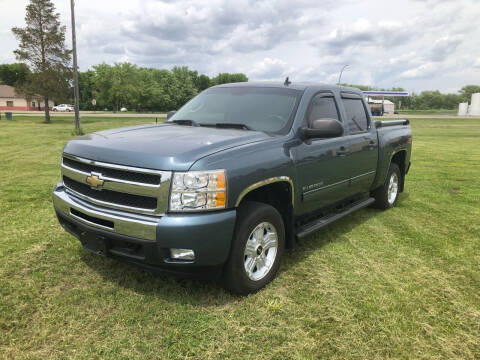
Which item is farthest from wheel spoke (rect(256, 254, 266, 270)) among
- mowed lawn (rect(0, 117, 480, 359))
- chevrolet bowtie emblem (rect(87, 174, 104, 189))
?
chevrolet bowtie emblem (rect(87, 174, 104, 189))

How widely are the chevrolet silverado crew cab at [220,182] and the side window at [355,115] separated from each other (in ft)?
0.17

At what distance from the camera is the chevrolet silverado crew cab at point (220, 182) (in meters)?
2.91

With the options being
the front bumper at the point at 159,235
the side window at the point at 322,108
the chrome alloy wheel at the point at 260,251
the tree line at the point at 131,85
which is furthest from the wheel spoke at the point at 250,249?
the tree line at the point at 131,85

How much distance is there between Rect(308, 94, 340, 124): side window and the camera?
14.0ft

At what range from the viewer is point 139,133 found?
12.5ft

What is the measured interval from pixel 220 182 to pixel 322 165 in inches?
64.2

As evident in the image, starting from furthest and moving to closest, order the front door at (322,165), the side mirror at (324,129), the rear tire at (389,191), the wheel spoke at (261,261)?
the rear tire at (389,191) < the front door at (322,165) < the side mirror at (324,129) < the wheel spoke at (261,261)

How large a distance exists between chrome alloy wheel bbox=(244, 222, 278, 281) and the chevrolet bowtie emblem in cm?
132

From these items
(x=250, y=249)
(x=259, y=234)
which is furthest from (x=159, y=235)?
(x=259, y=234)

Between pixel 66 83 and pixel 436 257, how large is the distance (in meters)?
37.1

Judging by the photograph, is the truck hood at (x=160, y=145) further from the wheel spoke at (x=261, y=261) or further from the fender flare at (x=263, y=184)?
the wheel spoke at (x=261, y=261)

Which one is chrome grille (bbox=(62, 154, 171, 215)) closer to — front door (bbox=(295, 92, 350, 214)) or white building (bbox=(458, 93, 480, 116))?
front door (bbox=(295, 92, 350, 214))

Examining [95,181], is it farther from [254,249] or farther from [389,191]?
[389,191]

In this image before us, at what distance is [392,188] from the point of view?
650cm
